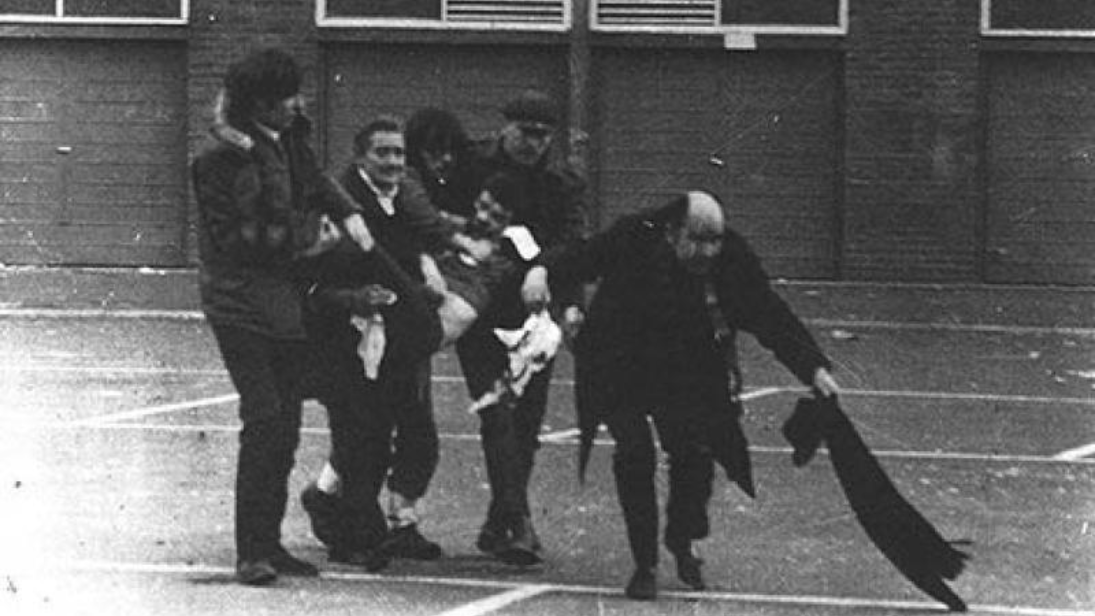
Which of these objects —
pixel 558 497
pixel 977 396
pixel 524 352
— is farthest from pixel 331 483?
pixel 977 396

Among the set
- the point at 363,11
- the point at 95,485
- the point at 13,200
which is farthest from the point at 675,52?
the point at 95,485

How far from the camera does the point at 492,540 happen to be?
10656 millimetres

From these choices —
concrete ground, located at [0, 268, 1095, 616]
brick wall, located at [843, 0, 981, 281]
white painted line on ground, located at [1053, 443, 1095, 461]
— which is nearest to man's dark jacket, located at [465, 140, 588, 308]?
concrete ground, located at [0, 268, 1095, 616]

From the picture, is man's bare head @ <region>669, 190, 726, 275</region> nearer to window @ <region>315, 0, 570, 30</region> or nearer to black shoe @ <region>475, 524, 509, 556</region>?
black shoe @ <region>475, 524, 509, 556</region>

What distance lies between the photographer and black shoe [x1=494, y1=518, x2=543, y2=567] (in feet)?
34.2

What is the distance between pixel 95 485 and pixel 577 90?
15.6 meters

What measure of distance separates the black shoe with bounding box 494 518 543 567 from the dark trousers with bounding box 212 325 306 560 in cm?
96

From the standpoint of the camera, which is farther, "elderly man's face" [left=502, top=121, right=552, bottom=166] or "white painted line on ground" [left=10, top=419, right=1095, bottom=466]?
"white painted line on ground" [left=10, top=419, right=1095, bottom=466]

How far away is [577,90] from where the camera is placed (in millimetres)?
27516

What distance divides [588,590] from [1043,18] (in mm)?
18660

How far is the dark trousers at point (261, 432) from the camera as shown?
32.3 ft

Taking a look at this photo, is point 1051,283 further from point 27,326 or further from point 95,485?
point 95,485

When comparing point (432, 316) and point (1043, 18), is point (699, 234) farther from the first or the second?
point (1043, 18)

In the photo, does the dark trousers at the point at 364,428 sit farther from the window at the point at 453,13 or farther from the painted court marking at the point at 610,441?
the window at the point at 453,13
